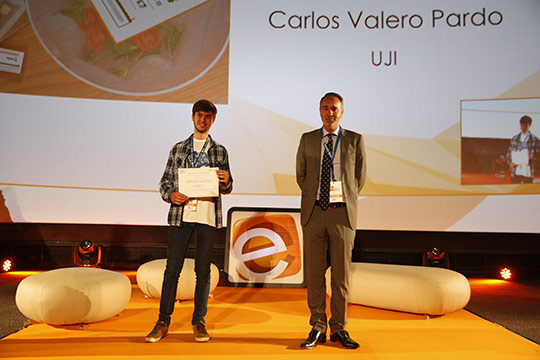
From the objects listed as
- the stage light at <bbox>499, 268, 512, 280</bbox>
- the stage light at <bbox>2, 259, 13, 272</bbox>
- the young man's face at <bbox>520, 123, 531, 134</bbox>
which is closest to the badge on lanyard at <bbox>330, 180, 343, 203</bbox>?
the young man's face at <bbox>520, 123, 531, 134</bbox>

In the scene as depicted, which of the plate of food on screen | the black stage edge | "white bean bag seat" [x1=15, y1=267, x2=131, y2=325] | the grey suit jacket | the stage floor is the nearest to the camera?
the stage floor

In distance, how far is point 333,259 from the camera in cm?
249

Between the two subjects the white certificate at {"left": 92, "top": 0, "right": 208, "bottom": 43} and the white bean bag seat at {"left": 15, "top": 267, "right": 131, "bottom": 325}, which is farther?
the white certificate at {"left": 92, "top": 0, "right": 208, "bottom": 43}

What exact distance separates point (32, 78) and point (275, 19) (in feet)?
9.04

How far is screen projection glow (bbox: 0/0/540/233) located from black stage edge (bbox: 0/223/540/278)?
0.55 m

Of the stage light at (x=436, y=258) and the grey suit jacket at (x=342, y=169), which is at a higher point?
the grey suit jacket at (x=342, y=169)

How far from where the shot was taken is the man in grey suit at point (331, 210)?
2.44 meters

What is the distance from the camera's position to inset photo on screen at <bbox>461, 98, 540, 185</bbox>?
14.1 feet

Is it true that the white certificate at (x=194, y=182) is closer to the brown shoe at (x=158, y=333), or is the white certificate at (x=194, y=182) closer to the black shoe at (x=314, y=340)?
the brown shoe at (x=158, y=333)

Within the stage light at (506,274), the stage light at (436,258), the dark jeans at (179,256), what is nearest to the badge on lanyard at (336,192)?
the dark jeans at (179,256)

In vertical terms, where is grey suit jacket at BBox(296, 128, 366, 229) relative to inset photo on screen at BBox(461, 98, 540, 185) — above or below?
below

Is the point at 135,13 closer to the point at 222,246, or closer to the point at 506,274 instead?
the point at 222,246

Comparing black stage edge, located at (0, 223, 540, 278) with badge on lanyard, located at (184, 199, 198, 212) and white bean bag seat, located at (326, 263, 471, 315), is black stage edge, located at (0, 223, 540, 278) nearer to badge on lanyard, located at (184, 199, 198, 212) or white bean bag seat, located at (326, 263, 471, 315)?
white bean bag seat, located at (326, 263, 471, 315)

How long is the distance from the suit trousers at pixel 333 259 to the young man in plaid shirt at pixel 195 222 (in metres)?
0.60
